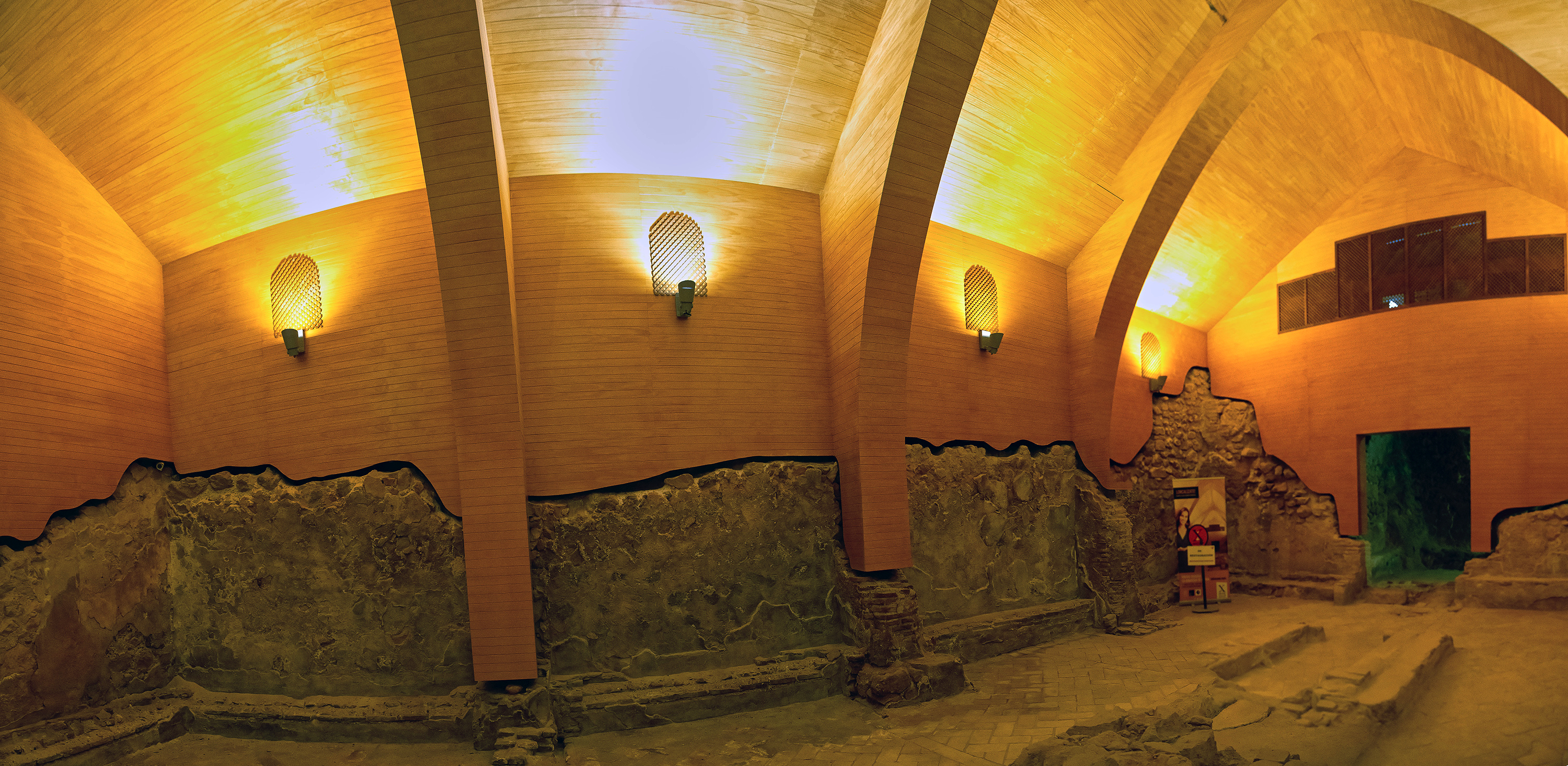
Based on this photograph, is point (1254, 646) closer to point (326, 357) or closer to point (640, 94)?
point (640, 94)

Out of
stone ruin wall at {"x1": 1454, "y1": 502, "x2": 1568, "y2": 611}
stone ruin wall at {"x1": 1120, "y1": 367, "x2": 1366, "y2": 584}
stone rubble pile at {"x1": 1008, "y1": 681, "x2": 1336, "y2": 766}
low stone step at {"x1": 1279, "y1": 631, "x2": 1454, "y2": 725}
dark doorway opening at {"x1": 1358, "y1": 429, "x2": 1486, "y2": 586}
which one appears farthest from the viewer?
dark doorway opening at {"x1": 1358, "y1": 429, "x2": 1486, "y2": 586}

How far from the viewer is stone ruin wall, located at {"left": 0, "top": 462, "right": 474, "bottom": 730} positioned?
709 centimetres

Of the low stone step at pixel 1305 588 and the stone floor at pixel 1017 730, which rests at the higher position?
the stone floor at pixel 1017 730

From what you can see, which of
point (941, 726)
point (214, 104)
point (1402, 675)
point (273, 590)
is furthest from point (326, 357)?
point (1402, 675)

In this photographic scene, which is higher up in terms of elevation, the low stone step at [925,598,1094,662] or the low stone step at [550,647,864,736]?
the low stone step at [550,647,864,736]

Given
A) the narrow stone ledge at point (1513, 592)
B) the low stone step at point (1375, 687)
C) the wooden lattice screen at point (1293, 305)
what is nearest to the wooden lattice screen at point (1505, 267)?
the wooden lattice screen at point (1293, 305)

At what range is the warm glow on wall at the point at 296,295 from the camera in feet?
25.3

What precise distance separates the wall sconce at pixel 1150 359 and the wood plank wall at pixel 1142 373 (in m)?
0.03

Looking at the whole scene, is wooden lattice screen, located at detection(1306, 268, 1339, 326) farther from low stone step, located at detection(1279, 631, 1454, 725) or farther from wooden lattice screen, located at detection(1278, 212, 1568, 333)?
low stone step, located at detection(1279, 631, 1454, 725)

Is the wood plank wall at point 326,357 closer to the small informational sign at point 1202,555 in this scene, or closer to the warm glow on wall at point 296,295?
the warm glow on wall at point 296,295

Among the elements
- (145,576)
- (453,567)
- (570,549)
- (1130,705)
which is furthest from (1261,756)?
(145,576)

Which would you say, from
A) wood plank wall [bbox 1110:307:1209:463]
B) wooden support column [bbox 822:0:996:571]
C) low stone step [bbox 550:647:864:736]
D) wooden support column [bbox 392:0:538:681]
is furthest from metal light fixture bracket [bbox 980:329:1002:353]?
wooden support column [bbox 392:0:538:681]

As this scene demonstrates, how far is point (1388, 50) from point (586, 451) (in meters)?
11.3

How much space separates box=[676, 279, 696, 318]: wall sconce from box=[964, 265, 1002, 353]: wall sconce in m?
3.88
